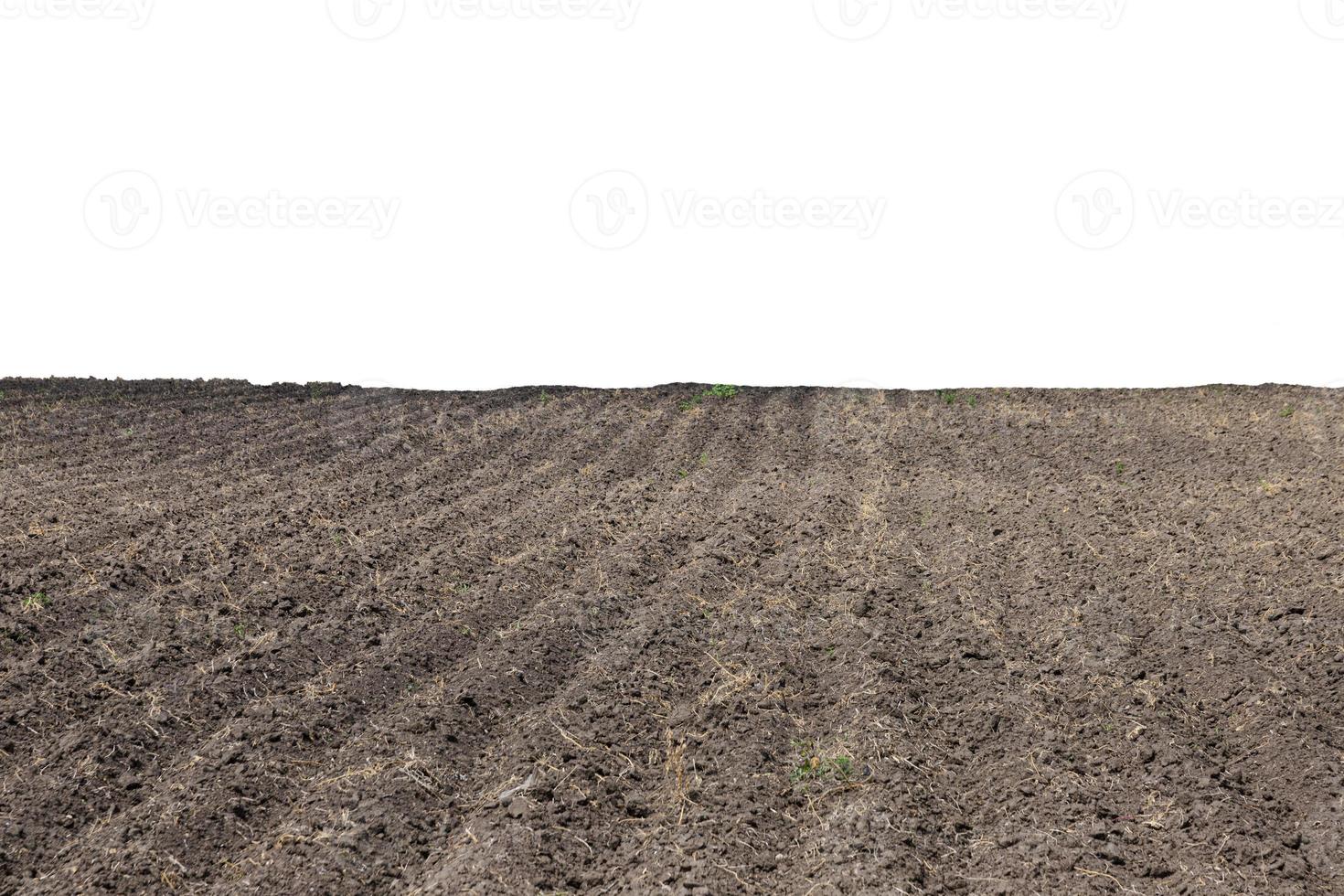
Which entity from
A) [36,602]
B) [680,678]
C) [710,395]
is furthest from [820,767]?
[710,395]

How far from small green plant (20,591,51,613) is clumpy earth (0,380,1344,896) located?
0.7 inches

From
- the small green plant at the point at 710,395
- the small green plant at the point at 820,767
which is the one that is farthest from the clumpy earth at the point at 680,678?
the small green plant at the point at 710,395

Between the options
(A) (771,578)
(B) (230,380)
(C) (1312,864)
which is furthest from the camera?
(B) (230,380)

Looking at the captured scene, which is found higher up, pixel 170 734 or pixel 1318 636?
pixel 1318 636

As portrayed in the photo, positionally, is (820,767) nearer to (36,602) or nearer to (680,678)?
(680,678)

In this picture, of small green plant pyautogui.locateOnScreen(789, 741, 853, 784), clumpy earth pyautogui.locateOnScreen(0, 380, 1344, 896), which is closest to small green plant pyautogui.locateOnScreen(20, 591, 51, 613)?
clumpy earth pyautogui.locateOnScreen(0, 380, 1344, 896)

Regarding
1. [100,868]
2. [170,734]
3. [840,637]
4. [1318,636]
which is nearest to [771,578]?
[840,637]

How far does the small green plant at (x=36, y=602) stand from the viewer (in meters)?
5.73

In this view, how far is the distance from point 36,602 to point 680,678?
13.8ft

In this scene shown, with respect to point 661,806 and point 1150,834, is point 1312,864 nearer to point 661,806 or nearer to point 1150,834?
point 1150,834

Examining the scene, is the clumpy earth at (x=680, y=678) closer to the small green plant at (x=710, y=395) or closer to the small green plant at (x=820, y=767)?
the small green plant at (x=820, y=767)

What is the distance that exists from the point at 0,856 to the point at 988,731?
437 centimetres

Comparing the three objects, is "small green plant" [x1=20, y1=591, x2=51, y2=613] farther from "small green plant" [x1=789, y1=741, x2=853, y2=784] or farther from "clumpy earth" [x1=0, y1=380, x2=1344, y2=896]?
"small green plant" [x1=789, y1=741, x2=853, y2=784]

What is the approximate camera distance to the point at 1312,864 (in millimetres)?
3572
